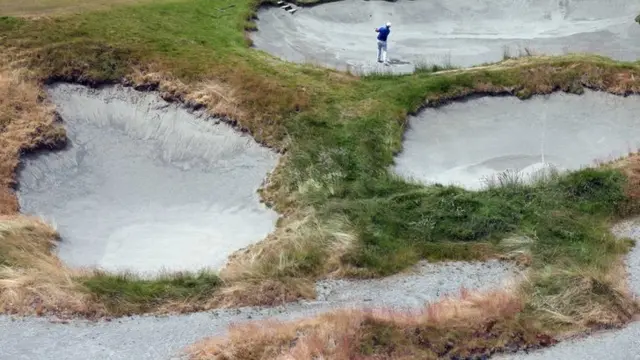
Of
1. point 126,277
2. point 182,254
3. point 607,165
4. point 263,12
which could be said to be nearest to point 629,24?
point 607,165

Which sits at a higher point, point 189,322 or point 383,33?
point 383,33

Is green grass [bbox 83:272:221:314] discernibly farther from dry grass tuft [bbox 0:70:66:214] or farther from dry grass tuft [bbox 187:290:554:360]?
dry grass tuft [bbox 0:70:66:214]

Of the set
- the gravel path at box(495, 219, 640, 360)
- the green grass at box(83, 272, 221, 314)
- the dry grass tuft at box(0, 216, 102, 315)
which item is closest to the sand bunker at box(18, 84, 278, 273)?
the dry grass tuft at box(0, 216, 102, 315)

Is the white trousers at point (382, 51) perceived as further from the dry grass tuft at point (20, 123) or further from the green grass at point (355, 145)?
the dry grass tuft at point (20, 123)

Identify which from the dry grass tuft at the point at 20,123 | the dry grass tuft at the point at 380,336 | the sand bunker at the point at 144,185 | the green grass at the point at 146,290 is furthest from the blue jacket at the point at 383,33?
the dry grass tuft at the point at 380,336

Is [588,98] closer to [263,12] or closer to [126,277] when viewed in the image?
[263,12]

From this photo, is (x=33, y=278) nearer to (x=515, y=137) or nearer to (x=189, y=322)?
(x=189, y=322)

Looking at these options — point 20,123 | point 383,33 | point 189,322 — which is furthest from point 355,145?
point 20,123
